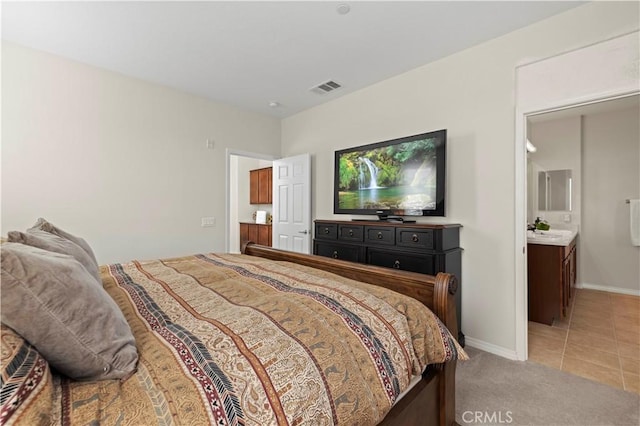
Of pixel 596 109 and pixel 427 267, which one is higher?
pixel 596 109

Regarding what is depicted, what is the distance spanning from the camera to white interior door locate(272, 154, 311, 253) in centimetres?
423

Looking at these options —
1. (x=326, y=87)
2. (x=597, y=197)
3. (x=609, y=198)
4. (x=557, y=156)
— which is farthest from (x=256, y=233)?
(x=609, y=198)

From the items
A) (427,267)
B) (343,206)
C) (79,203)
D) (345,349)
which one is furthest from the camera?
(343,206)

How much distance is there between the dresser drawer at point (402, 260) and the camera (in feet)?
8.45

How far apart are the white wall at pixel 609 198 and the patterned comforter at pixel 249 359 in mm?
4693

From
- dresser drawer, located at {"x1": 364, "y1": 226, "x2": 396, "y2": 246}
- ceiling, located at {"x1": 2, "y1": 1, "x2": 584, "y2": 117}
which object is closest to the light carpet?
dresser drawer, located at {"x1": 364, "y1": 226, "x2": 396, "y2": 246}

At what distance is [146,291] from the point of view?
4.75 feet

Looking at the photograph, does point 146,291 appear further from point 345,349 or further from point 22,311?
point 345,349

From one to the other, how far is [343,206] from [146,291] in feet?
8.54

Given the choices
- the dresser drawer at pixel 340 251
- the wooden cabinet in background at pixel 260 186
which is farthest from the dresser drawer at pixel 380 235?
the wooden cabinet in background at pixel 260 186

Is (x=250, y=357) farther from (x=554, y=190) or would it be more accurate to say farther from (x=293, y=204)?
(x=554, y=190)

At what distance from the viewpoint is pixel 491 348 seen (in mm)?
2625

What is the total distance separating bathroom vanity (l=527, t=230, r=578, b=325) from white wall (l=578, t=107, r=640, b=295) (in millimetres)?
1881

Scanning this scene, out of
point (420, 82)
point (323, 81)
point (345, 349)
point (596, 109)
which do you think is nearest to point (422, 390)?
point (345, 349)
